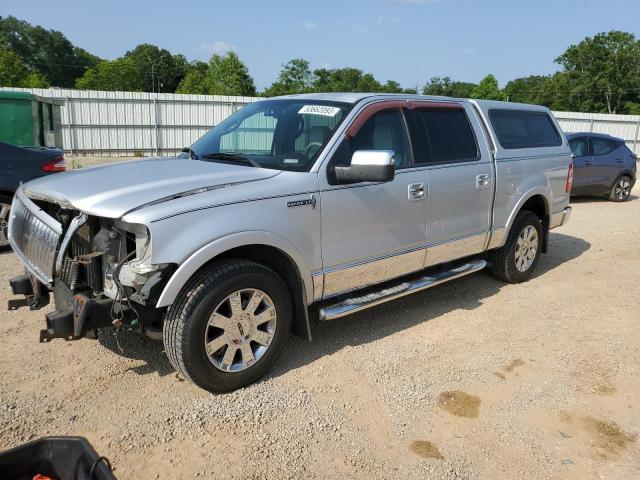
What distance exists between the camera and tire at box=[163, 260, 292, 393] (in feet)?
10.8

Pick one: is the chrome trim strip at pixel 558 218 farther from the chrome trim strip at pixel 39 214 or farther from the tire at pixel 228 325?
the chrome trim strip at pixel 39 214

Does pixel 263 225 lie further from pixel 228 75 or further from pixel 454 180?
pixel 228 75

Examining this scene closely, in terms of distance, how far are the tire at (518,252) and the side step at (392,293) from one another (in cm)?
49

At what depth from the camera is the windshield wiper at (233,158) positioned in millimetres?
4035

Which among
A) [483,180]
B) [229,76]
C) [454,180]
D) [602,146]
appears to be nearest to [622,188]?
[602,146]

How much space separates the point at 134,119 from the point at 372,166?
64.4 ft

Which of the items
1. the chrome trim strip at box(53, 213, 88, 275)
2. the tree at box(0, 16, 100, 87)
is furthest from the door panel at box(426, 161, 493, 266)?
the tree at box(0, 16, 100, 87)

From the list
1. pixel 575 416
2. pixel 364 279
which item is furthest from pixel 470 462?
pixel 364 279

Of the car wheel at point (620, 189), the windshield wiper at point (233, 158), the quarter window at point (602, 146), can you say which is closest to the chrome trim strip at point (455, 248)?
the windshield wiper at point (233, 158)

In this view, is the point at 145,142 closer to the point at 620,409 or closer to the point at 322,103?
the point at 322,103

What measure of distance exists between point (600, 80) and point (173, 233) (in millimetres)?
72649

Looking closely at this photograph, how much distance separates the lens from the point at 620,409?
3635 millimetres

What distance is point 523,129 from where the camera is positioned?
6016mm

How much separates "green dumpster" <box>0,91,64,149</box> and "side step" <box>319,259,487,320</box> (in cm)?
650
